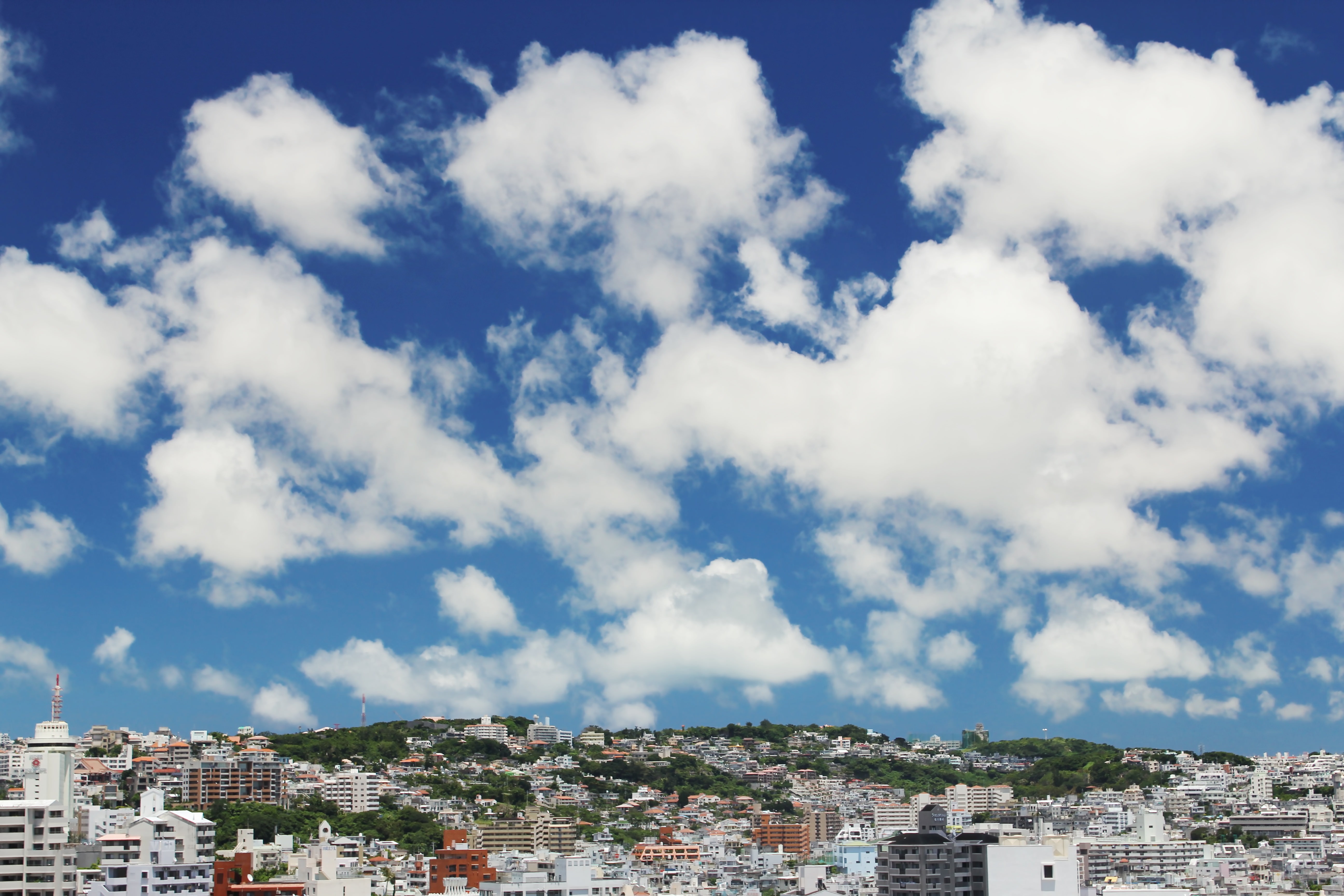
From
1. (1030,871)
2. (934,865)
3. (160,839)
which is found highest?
(160,839)

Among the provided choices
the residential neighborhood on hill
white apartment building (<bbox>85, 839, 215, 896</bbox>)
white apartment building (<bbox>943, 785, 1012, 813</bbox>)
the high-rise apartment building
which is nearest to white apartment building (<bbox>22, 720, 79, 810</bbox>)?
the residential neighborhood on hill

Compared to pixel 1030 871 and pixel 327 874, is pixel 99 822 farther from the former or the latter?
pixel 1030 871

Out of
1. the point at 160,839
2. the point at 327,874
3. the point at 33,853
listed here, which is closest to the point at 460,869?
the point at 327,874

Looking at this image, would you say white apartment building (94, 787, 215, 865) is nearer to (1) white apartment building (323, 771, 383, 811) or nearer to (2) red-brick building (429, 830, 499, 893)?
(2) red-brick building (429, 830, 499, 893)

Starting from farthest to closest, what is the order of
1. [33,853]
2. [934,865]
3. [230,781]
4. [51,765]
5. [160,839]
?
1. [230,781]
2. [51,765]
3. [160,839]
4. [934,865]
5. [33,853]

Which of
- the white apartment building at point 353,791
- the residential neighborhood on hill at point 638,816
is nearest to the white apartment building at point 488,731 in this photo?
the residential neighborhood on hill at point 638,816

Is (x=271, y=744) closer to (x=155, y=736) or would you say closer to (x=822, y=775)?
(x=155, y=736)

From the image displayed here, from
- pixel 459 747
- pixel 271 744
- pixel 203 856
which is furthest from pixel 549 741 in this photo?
pixel 203 856
